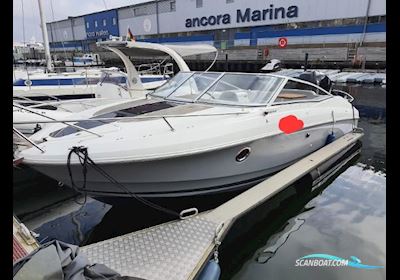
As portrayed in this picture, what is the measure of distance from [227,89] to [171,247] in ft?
8.75

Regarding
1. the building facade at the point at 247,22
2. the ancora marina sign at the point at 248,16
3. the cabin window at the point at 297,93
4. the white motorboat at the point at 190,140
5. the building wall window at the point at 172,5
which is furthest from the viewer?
the building wall window at the point at 172,5

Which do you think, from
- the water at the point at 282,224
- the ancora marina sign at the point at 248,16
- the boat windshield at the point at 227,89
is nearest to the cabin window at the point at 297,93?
the boat windshield at the point at 227,89

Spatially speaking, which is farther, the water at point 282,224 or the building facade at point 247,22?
the building facade at point 247,22

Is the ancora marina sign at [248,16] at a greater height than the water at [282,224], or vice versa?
the ancora marina sign at [248,16]

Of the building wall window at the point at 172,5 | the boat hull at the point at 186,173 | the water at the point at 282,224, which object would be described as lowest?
the water at the point at 282,224

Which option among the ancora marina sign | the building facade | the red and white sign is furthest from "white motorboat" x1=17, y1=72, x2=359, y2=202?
the ancora marina sign

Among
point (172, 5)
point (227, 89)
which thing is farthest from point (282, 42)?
point (227, 89)

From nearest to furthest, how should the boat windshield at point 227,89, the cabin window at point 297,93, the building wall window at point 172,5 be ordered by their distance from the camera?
the boat windshield at point 227,89 → the cabin window at point 297,93 → the building wall window at point 172,5

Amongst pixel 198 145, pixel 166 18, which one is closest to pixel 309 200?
pixel 198 145

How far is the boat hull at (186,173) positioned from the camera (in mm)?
3275

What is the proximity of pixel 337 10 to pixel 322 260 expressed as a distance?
26.8 meters

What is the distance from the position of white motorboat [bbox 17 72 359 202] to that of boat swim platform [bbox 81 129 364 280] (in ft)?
1.84

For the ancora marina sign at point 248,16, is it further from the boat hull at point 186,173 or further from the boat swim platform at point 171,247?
the boat swim platform at point 171,247

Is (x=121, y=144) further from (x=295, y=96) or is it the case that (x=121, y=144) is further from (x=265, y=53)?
(x=265, y=53)
